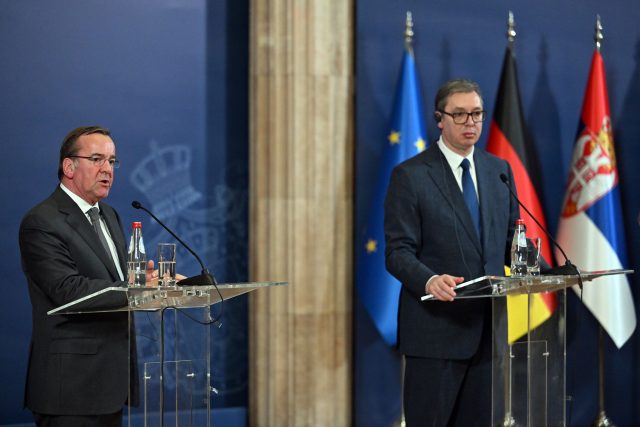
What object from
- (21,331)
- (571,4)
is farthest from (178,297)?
(571,4)

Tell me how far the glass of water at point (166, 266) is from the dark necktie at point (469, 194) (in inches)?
48.6

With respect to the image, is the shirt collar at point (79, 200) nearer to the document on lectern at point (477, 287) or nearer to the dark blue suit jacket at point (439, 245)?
the dark blue suit jacket at point (439, 245)

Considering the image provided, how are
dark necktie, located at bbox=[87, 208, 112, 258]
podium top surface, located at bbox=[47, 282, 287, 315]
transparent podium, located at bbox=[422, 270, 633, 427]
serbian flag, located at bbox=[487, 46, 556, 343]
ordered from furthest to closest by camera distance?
serbian flag, located at bbox=[487, 46, 556, 343]
dark necktie, located at bbox=[87, 208, 112, 258]
transparent podium, located at bbox=[422, 270, 633, 427]
podium top surface, located at bbox=[47, 282, 287, 315]

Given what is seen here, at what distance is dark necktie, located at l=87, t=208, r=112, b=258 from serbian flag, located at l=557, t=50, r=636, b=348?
128 inches

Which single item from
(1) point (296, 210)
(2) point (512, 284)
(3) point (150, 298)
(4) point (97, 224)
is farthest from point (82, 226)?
(1) point (296, 210)

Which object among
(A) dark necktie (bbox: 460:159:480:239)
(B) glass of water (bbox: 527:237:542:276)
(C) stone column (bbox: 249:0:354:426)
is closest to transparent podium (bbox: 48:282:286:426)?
(B) glass of water (bbox: 527:237:542:276)

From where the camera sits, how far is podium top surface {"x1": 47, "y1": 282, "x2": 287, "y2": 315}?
289cm

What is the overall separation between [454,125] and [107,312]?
59.3 inches

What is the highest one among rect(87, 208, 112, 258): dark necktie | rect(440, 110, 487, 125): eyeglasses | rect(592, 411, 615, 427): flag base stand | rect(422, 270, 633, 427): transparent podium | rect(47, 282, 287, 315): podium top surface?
rect(440, 110, 487, 125): eyeglasses

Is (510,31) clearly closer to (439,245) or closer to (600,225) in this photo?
(600,225)

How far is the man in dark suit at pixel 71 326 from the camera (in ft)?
10.7

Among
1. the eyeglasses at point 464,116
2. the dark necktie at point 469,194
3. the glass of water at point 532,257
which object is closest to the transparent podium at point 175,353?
the glass of water at point 532,257

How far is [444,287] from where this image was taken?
10.7 feet

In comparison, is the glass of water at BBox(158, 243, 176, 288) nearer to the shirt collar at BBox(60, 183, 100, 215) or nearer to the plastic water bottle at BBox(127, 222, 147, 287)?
the plastic water bottle at BBox(127, 222, 147, 287)
